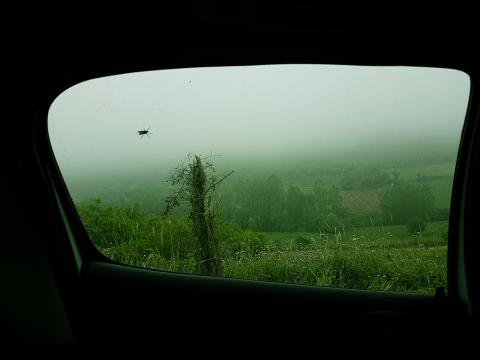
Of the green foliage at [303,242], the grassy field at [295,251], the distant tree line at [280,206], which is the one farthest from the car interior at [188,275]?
the distant tree line at [280,206]

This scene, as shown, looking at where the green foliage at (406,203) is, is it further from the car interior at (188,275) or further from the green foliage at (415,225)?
the car interior at (188,275)

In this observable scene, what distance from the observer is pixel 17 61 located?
2.79m

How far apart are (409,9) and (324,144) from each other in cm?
84

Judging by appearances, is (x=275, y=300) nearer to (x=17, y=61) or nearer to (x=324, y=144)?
(x=324, y=144)

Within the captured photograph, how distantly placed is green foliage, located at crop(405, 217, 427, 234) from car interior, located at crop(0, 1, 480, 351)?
16cm

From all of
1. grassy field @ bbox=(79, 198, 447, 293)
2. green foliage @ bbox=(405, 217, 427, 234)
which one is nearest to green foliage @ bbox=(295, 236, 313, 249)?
grassy field @ bbox=(79, 198, 447, 293)

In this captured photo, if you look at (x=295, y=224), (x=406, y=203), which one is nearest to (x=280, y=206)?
(x=295, y=224)

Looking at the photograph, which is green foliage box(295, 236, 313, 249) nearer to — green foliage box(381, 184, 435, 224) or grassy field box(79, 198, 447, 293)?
grassy field box(79, 198, 447, 293)

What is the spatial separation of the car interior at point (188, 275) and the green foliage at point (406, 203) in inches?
6.3

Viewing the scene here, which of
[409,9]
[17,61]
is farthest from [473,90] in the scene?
[17,61]

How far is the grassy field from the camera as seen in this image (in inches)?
101

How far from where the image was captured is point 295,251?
284cm

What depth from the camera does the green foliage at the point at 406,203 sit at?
250cm

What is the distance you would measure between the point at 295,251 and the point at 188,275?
2.25 ft
